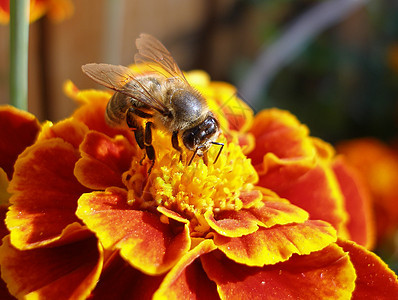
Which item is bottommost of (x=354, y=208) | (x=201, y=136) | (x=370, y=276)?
(x=354, y=208)

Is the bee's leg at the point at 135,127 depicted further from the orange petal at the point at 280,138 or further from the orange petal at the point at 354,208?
the orange petal at the point at 354,208

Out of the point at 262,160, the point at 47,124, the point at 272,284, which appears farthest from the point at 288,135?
the point at 47,124

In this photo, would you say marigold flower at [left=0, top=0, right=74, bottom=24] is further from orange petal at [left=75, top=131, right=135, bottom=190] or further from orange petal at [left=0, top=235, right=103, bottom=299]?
orange petal at [left=0, top=235, right=103, bottom=299]

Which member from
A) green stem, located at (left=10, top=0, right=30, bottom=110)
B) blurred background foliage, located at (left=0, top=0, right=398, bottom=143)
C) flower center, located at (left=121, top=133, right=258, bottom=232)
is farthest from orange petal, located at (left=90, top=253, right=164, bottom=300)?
blurred background foliage, located at (left=0, top=0, right=398, bottom=143)

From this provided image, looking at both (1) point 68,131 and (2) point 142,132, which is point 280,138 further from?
(1) point 68,131

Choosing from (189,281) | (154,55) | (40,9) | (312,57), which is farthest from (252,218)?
(312,57)

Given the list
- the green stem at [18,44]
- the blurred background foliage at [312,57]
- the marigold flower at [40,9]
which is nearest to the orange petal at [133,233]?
the green stem at [18,44]

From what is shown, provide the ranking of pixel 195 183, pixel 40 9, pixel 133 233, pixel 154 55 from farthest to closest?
pixel 40 9
pixel 154 55
pixel 195 183
pixel 133 233
